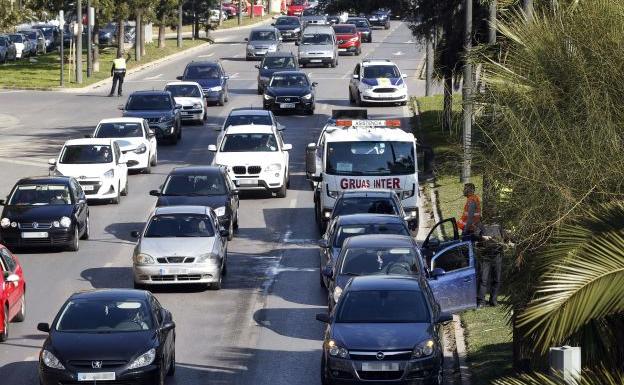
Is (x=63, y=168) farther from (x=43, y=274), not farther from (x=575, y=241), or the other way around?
(x=575, y=241)

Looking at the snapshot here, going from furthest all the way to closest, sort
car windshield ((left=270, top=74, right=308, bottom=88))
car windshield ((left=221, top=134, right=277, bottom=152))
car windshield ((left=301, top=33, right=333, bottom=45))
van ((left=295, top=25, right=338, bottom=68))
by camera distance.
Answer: van ((left=295, top=25, right=338, bottom=68)), car windshield ((left=301, top=33, right=333, bottom=45)), car windshield ((left=270, top=74, right=308, bottom=88)), car windshield ((left=221, top=134, right=277, bottom=152))

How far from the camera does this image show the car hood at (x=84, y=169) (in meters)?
34.0

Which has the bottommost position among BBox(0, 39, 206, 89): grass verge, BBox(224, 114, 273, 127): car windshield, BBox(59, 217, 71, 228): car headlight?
BBox(0, 39, 206, 89): grass verge

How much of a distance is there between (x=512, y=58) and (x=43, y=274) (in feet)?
45.2

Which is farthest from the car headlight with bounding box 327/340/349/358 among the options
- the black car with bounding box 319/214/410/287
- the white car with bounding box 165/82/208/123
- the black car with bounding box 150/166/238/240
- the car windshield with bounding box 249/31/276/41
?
the car windshield with bounding box 249/31/276/41

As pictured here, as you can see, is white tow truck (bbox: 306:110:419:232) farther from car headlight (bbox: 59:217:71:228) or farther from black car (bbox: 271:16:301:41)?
black car (bbox: 271:16:301:41)

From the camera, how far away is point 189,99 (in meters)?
49.0

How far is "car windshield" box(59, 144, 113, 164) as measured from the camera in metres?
34.6

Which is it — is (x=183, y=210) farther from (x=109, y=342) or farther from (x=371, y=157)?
(x=109, y=342)

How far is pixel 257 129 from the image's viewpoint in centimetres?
3634

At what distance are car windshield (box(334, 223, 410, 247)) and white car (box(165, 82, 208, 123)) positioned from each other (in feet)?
83.6

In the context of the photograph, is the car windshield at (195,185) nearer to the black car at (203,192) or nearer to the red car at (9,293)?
the black car at (203,192)

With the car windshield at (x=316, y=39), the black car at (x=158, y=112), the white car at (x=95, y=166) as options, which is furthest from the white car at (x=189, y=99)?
the car windshield at (x=316, y=39)

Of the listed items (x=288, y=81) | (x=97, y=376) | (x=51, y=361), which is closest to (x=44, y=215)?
(x=51, y=361)
